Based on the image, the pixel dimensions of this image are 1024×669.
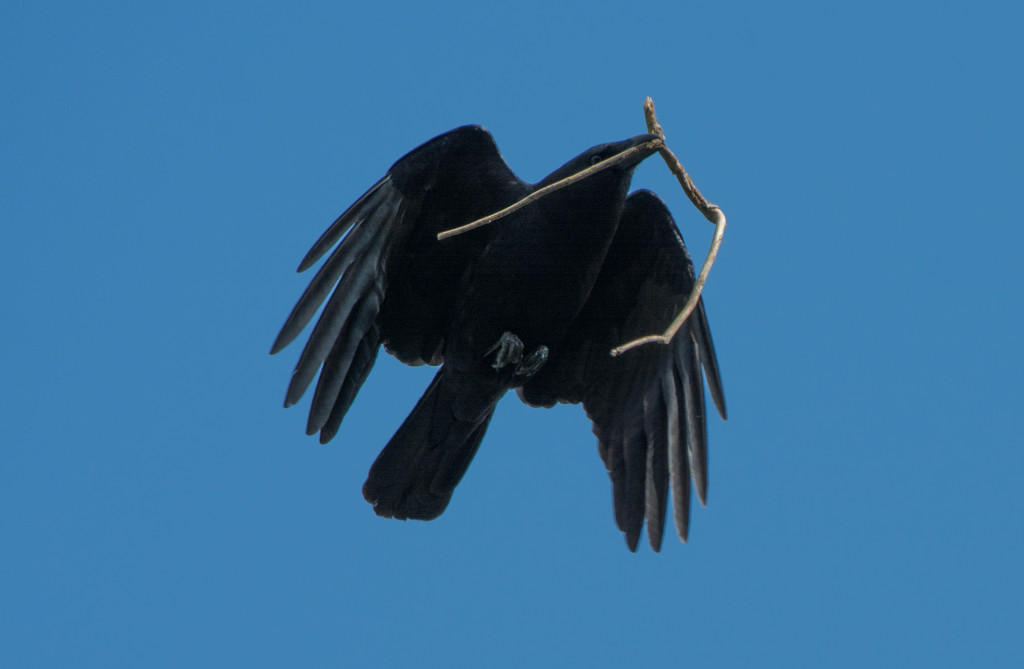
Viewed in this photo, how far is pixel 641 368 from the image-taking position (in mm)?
5305

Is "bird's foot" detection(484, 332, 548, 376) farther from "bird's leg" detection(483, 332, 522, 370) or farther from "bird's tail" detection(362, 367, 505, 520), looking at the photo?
"bird's tail" detection(362, 367, 505, 520)

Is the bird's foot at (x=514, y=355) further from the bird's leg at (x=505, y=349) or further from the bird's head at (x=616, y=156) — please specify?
the bird's head at (x=616, y=156)

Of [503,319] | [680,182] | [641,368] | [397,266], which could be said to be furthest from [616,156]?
[641,368]

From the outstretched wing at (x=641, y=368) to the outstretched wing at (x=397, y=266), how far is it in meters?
0.66

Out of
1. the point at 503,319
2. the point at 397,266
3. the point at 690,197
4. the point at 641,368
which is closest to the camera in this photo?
the point at 690,197

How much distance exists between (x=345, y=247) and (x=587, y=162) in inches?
42.6

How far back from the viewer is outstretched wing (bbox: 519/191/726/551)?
5.13m

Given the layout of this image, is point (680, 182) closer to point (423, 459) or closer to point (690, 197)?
point (690, 197)

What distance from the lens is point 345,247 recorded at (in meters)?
4.57

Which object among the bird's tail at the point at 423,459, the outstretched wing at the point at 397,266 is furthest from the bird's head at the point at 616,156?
the bird's tail at the point at 423,459

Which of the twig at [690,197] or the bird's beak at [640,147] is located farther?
the bird's beak at [640,147]

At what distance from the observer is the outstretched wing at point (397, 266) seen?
446cm

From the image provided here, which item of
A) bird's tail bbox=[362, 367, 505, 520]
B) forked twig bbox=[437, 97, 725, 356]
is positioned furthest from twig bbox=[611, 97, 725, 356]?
bird's tail bbox=[362, 367, 505, 520]

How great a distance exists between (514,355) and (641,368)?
0.79 metres
